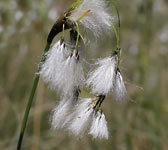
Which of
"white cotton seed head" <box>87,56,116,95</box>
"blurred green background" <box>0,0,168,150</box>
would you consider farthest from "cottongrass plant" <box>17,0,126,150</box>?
"blurred green background" <box>0,0,168,150</box>

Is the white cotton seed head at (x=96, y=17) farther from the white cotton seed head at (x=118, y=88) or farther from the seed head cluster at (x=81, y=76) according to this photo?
the white cotton seed head at (x=118, y=88)

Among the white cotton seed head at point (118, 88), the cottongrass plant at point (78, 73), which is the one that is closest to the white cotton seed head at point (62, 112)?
the cottongrass plant at point (78, 73)

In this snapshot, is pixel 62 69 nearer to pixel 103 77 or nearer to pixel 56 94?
pixel 103 77

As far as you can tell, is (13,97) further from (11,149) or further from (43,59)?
(43,59)

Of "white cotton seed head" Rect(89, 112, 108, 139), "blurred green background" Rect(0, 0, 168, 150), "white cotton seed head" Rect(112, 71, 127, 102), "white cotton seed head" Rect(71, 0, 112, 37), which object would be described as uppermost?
"white cotton seed head" Rect(71, 0, 112, 37)

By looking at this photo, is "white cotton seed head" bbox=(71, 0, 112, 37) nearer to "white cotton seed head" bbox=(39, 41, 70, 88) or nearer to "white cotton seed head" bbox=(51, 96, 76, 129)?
"white cotton seed head" bbox=(39, 41, 70, 88)

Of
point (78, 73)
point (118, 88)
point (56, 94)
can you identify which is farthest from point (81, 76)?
point (56, 94)

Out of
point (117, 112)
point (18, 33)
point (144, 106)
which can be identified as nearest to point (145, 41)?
point (144, 106)
